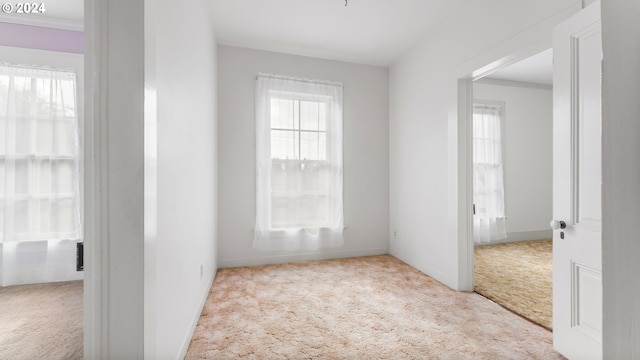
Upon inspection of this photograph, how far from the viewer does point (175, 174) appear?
4.94 feet

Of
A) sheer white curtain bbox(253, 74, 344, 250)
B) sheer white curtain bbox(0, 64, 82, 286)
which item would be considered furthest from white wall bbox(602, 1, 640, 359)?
sheer white curtain bbox(0, 64, 82, 286)

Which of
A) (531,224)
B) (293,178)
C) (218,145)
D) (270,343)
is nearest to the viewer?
(270,343)

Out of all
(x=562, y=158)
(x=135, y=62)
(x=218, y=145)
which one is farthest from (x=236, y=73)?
(x=562, y=158)

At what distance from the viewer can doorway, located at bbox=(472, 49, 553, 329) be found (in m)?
4.34

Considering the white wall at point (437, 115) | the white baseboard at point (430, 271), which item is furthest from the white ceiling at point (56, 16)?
the white baseboard at point (430, 271)

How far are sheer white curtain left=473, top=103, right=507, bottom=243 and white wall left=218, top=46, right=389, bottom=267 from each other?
1720mm

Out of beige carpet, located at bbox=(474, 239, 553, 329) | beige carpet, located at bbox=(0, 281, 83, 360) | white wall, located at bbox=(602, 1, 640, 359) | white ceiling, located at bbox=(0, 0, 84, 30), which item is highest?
white ceiling, located at bbox=(0, 0, 84, 30)

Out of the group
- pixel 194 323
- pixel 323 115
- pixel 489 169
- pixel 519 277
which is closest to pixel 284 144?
pixel 323 115

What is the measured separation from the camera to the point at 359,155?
3.79m

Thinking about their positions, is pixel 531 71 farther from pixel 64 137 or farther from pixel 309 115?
pixel 64 137

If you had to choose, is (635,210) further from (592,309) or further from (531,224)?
(531,224)

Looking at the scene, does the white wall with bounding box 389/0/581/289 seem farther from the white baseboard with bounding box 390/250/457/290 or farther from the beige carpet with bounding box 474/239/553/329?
the beige carpet with bounding box 474/239/553/329

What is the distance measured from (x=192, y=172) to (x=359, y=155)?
237 centimetres

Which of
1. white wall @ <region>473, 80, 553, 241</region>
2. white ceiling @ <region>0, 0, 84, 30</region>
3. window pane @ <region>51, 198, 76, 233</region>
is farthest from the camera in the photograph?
white wall @ <region>473, 80, 553, 241</region>
